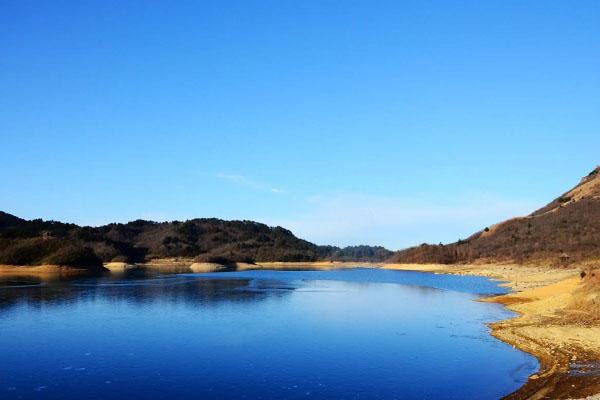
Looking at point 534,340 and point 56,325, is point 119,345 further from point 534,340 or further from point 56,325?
point 534,340

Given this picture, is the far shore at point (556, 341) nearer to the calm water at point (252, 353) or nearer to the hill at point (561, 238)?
the calm water at point (252, 353)

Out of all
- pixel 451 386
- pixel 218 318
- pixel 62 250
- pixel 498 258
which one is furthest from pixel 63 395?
pixel 498 258

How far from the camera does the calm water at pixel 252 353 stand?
27.5 meters

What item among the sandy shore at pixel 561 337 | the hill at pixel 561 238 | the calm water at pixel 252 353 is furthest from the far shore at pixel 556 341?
the hill at pixel 561 238

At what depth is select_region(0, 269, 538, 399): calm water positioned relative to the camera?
27.5 metres

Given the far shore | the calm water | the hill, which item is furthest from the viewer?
the hill

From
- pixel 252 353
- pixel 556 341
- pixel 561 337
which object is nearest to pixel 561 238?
pixel 561 337

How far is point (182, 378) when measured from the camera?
29688 mm

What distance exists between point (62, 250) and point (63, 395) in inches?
6417

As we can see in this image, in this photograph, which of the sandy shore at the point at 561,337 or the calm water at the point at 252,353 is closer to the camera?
Result: the sandy shore at the point at 561,337

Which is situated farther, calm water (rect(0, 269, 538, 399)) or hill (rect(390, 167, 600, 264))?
hill (rect(390, 167, 600, 264))

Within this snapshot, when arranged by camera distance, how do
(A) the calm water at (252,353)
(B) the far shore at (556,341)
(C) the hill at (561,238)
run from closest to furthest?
(B) the far shore at (556,341) < (A) the calm water at (252,353) < (C) the hill at (561,238)

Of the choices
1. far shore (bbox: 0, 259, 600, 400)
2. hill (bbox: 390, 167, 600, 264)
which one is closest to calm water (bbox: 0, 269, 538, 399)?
far shore (bbox: 0, 259, 600, 400)

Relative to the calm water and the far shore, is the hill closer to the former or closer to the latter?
the far shore
